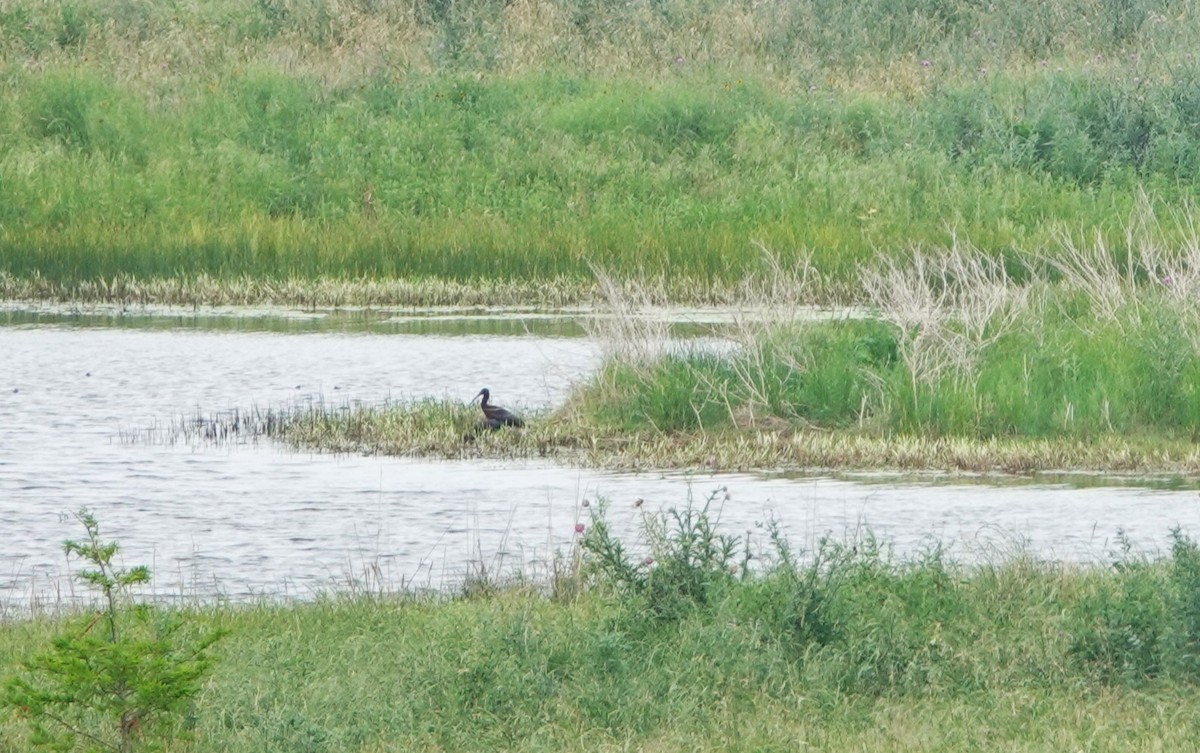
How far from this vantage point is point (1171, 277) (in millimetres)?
15711

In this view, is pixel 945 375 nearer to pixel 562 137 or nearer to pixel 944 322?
pixel 944 322

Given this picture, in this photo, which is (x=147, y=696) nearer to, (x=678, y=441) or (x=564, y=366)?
(x=678, y=441)

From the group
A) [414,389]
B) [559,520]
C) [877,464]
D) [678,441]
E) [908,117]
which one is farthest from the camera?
[908,117]

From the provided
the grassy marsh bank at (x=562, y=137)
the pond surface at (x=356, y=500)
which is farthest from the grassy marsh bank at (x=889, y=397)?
the grassy marsh bank at (x=562, y=137)

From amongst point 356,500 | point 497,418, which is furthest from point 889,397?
point 356,500

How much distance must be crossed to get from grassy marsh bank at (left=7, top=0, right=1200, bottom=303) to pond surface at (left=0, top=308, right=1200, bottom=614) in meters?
5.60

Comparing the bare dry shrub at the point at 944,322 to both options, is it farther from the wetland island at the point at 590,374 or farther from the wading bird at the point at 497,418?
the wading bird at the point at 497,418

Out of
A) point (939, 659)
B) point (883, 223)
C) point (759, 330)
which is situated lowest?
point (883, 223)

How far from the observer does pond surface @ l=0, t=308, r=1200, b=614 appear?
11.1 meters

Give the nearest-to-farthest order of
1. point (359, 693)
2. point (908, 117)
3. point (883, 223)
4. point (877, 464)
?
point (359, 693)
point (877, 464)
point (883, 223)
point (908, 117)

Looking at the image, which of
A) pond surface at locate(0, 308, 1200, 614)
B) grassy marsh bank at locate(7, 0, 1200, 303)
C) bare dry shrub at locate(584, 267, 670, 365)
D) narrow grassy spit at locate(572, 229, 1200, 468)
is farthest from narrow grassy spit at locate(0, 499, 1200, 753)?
grassy marsh bank at locate(7, 0, 1200, 303)

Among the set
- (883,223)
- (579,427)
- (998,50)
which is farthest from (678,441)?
(998,50)

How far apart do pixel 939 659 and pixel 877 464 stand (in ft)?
19.9

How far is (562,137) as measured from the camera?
94.8ft
